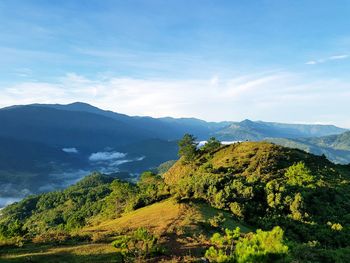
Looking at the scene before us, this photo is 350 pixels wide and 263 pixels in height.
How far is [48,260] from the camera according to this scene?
25.5 m

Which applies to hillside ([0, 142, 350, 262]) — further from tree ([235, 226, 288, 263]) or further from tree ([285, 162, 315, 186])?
tree ([285, 162, 315, 186])

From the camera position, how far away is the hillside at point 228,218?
86.3ft

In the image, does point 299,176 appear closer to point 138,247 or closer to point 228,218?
point 228,218

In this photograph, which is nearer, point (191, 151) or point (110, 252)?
point (110, 252)

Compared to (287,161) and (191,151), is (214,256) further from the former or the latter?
(191,151)

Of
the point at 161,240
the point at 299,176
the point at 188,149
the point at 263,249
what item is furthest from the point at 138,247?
the point at 188,149

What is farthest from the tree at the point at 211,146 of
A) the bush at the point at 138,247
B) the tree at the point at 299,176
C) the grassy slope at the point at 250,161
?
the bush at the point at 138,247

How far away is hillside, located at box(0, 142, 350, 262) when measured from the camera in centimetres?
2630

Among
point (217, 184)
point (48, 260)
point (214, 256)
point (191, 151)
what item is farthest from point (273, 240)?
point (191, 151)

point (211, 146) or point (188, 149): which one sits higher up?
point (211, 146)

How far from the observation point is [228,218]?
1580 inches

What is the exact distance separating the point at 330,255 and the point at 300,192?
2150cm

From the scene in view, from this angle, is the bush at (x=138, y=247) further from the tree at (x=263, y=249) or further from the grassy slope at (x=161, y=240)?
the tree at (x=263, y=249)

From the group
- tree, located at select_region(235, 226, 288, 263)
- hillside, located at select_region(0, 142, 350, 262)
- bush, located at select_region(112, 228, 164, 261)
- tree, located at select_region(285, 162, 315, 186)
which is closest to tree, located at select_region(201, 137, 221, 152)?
hillside, located at select_region(0, 142, 350, 262)
